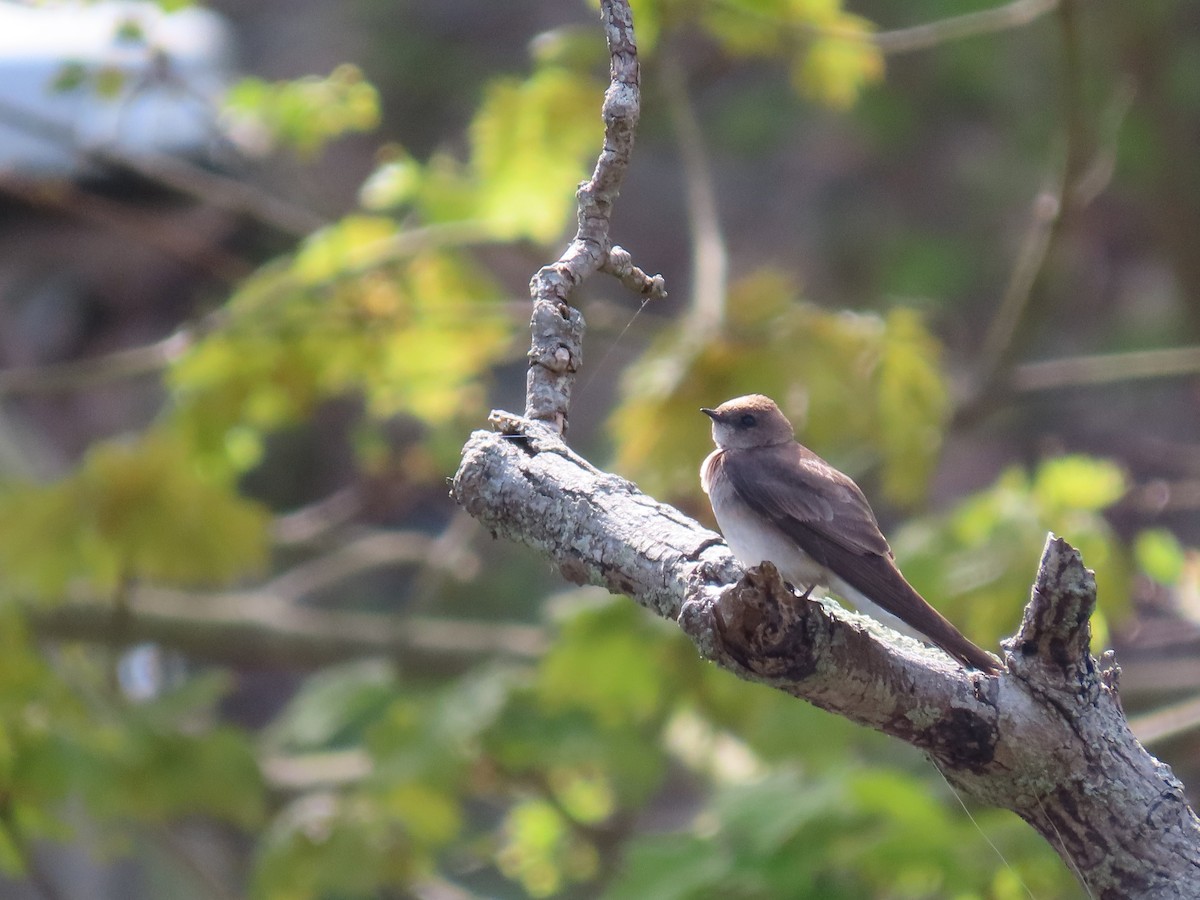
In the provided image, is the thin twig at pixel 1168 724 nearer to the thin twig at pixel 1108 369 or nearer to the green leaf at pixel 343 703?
the thin twig at pixel 1108 369

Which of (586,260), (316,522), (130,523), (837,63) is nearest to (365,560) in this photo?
(316,522)

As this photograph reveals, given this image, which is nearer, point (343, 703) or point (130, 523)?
point (130, 523)

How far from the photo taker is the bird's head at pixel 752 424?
12.5ft

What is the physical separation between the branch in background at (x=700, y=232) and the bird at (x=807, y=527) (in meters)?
1.04

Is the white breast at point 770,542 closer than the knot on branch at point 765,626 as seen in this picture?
No

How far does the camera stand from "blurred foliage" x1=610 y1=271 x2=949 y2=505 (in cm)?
456

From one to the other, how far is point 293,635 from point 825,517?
3.68m

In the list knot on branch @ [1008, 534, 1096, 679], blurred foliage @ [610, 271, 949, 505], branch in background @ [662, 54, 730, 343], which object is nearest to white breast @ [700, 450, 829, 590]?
knot on branch @ [1008, 534, 1096, 679]

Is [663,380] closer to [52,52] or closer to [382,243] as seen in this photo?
[382,243]

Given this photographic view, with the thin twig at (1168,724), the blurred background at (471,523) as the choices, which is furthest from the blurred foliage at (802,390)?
the thin twig at (1168,724)

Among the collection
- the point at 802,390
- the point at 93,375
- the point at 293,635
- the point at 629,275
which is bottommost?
the point at 293,635

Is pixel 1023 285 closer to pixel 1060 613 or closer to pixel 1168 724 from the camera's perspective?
pixel 1168 724

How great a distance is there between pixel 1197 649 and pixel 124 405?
27.5 ft

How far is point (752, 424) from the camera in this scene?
3834mm
